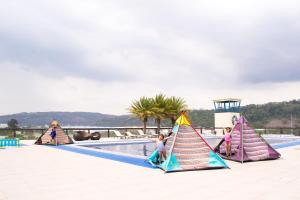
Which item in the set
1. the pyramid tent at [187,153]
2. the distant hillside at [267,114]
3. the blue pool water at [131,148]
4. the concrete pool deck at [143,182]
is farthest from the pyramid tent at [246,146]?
the distant hillside at [267,114]

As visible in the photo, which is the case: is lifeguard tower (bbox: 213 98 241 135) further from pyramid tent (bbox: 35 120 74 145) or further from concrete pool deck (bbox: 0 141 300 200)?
concrete pool deck (bbox: 0 141 300 200)

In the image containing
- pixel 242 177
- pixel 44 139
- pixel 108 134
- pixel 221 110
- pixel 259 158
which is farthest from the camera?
pixel 221 110

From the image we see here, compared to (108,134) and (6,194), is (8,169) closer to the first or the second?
(6,194)

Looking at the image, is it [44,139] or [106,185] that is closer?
[106,185]

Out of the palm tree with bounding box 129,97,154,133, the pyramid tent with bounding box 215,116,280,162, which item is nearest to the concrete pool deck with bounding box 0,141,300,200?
the pyramid tent with bounding box 215,116,280,162

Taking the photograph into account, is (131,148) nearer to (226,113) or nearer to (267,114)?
(226,113)

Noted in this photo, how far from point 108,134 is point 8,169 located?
19062 millimetres

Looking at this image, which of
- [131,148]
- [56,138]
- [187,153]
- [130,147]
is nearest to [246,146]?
[187,153]

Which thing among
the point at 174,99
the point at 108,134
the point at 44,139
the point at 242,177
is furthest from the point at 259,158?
the point at 174,99

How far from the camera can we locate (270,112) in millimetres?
79875

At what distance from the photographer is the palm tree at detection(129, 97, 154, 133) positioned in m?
32.8

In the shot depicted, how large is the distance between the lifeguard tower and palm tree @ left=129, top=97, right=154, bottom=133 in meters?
8.61

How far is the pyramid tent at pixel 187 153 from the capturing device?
9.93 metres

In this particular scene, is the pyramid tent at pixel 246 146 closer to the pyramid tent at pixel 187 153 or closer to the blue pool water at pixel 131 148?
the pyramid tent at pixel 187 153
